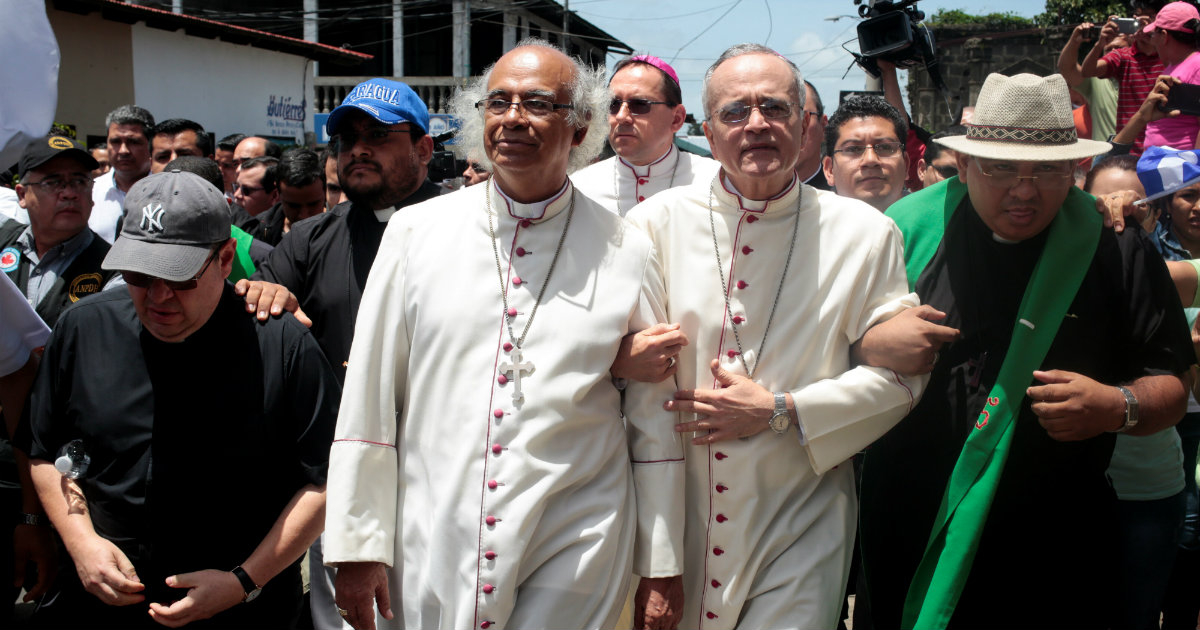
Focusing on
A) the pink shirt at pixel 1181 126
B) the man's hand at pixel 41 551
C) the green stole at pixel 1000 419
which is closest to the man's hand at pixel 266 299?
the man's hand at pixel 41 551

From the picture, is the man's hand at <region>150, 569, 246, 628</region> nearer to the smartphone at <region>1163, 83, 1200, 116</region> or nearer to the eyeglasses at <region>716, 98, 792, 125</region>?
the eyeglasses at <region>716, 98, 792, 125</region>

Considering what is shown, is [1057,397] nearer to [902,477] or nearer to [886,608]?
[902,477]

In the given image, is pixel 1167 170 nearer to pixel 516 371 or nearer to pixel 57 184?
pixel 516 371

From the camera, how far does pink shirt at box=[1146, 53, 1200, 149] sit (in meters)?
5.87

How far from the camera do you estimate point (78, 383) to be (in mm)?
2834

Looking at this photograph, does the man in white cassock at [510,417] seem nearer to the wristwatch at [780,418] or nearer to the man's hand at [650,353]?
the man's hand at [650,353]

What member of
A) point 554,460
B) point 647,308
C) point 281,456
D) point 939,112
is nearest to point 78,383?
point 281,456

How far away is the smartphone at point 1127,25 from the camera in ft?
22.5

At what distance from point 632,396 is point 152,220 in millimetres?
1441

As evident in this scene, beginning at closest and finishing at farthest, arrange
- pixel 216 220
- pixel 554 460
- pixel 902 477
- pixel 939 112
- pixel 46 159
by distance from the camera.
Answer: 1. pixel 554 460
2. pixel 216 220
3. pixel 902 477
4. pixel 46 159
5. pixel 939 112

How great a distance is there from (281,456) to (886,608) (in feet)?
6.45

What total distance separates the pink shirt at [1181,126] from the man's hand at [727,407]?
424 centimetres

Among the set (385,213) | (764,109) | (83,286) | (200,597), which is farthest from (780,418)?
(83,286)

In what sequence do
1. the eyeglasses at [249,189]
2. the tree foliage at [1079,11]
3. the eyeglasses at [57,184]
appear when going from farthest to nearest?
the tree foliage at [1079,11] < the eyeglasses at [249,189] < the eyeglasses at [57,184]
